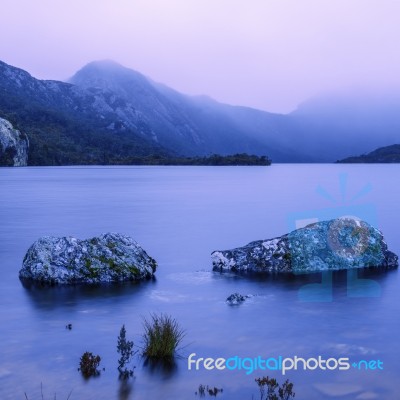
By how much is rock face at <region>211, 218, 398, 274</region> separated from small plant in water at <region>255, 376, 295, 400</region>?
8949 mm

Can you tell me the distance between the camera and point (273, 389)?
8203 millimetres

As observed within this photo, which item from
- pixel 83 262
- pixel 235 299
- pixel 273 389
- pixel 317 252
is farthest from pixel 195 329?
pixel 317 252

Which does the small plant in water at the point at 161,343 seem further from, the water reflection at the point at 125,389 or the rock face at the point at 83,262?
the rock face at the point at 83,262

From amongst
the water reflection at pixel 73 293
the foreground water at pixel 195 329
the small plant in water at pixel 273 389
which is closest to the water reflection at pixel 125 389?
the foreground water at pixel 195 329

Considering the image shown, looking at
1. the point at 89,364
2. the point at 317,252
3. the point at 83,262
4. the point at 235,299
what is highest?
the point at 317,252

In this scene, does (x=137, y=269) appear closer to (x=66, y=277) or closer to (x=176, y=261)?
(x=66, y=277)

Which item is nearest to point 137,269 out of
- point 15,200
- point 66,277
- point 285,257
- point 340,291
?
point 66,277

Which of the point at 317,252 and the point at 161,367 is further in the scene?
the point at 317,252

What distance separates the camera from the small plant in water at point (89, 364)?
8945 millimetres

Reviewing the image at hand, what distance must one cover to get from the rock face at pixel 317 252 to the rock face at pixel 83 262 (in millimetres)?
3113

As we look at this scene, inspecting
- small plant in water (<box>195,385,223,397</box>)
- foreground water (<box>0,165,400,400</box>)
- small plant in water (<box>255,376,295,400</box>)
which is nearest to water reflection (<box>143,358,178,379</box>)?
foreground water (<box>0,165,400,400</box>)

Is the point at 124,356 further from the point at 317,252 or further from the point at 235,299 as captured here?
the point at 317,252

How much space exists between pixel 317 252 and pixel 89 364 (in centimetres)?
1031

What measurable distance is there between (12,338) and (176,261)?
9.34m
